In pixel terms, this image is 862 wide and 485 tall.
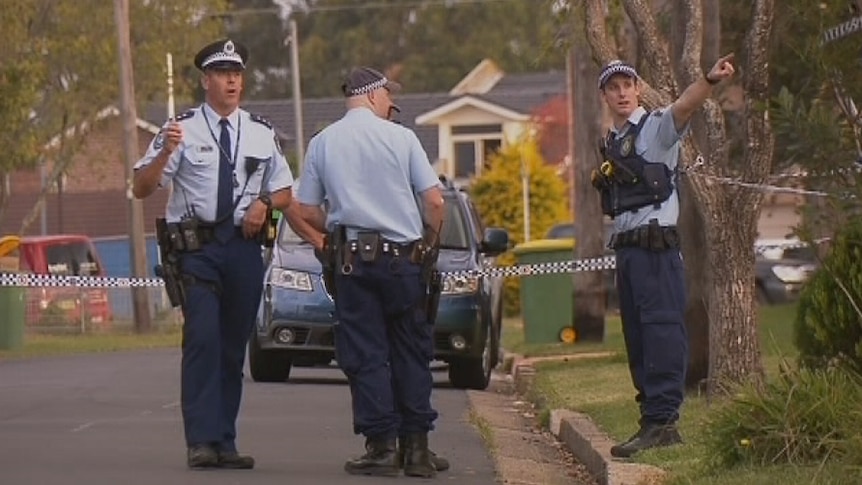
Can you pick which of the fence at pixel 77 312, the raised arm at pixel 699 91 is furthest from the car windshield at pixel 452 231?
the fence at pixel 77 312

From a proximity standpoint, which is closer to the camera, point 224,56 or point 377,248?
point 377,248

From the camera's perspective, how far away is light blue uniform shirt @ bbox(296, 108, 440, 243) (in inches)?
407

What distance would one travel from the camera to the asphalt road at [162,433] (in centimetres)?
1034

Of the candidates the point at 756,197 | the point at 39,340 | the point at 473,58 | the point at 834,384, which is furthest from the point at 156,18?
the point at 473,58

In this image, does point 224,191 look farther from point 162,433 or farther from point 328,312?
point 328,312

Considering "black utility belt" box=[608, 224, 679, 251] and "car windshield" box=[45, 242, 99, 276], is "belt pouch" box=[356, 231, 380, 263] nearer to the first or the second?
"black utility belt" box=[608, 224, 679, 251]

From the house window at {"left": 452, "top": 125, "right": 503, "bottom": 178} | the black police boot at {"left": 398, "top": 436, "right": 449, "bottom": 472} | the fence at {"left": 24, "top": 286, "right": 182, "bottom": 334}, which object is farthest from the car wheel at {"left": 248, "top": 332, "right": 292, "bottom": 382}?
the house window at {"left": 452, "top": 125, "right": 503, "bottom": 178}

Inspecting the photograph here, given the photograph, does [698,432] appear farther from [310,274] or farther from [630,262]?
[310,274]

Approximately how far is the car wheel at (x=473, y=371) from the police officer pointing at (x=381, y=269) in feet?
24.8

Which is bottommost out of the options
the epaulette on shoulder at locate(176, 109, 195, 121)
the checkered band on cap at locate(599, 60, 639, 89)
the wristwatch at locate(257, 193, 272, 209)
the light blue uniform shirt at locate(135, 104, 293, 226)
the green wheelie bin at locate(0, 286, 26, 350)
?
the green wheelie bin at locate(0, 286, 26, 350)

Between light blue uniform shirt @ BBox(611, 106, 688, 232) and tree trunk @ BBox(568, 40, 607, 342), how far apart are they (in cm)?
1357

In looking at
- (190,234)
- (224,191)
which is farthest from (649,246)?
(190,234)

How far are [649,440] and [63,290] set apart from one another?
23515mm

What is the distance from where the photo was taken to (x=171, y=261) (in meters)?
10.6
